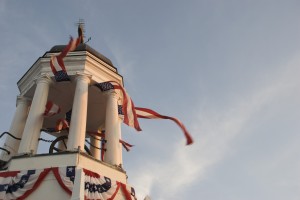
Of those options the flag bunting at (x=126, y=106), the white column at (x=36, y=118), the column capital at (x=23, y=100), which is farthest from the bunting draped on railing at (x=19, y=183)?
the column capital at (x=23, y=100)

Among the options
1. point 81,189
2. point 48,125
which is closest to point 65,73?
point 48,125

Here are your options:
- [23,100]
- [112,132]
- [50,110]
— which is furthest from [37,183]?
[23,100]

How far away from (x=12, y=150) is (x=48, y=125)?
5322 millimetres

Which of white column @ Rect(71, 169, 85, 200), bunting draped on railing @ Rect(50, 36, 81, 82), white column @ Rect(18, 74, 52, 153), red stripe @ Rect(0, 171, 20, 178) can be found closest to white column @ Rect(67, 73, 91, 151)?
bunting draped on railing @ Rect(50, 36, 81, 82)

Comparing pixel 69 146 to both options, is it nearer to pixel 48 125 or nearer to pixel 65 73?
pixel 65 73

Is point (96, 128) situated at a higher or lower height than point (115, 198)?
higher

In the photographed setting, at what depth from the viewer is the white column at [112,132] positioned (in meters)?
20.2

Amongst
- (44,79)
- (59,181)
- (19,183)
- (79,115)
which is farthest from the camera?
(44,79)

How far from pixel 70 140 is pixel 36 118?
265cm

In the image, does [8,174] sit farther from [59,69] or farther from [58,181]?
[59,69]

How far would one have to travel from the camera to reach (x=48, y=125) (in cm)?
2627

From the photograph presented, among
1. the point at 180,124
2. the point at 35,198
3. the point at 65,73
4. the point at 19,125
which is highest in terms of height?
the point at 65,73

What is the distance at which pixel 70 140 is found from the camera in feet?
61.6

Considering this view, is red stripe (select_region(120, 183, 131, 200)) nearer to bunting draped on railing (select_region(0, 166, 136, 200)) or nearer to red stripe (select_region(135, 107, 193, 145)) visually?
bunting draped on railing (select_region(0, 166, 136, 200))
